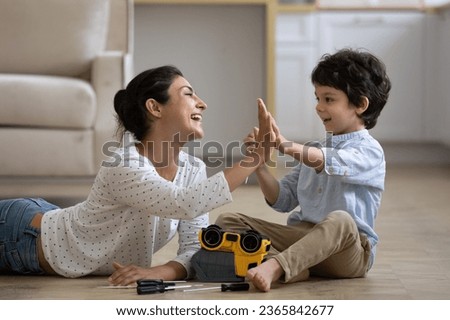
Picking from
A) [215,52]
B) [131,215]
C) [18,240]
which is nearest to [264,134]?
[131,215]

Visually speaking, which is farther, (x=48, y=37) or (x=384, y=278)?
(x=48, y=37)

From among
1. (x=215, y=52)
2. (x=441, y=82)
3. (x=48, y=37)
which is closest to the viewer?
(x=48, y=37)

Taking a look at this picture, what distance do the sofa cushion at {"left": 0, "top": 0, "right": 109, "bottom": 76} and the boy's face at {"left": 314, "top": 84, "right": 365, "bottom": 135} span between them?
5.31 feet

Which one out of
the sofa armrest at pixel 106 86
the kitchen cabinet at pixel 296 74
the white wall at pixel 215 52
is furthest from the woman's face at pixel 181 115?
the kitchen cabinet at pixel 296 74

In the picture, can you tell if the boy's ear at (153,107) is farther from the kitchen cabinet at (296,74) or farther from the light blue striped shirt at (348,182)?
the kitchen cabinet at (296,74)

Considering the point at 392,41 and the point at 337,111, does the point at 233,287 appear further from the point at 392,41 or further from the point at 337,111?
the point at 392,41

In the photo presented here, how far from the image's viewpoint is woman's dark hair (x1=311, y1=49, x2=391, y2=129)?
1.97 m

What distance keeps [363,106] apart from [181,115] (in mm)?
396

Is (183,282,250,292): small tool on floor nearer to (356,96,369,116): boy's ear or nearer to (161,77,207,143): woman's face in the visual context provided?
(161,77,207,143): woman's face

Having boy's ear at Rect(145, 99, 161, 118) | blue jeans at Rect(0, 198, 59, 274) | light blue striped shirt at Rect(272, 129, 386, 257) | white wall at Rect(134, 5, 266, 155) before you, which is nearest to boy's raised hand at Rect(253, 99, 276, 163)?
light blue striped shirt at Rect(272, 129, 386, 257)

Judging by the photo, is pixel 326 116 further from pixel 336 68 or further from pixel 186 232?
pixel 186 232

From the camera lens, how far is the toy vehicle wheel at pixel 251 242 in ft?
5.92

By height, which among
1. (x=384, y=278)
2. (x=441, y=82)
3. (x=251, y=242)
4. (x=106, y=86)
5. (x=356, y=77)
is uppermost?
(x=356, y=77)

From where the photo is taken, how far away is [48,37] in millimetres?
3469
